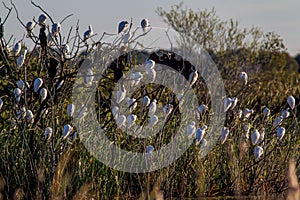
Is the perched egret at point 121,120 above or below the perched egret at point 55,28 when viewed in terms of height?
below

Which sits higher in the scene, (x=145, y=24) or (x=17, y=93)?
(x=145, y=24)

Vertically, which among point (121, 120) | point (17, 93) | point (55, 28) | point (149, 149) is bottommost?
point (149, 149)

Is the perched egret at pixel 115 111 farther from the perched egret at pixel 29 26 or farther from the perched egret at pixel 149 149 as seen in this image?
the perched egret at pixel 29 26

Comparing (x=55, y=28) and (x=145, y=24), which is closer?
(x=55, y=28)

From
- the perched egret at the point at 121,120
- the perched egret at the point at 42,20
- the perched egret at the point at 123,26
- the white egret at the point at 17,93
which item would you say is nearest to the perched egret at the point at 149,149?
the perched egret at the point at 121,120

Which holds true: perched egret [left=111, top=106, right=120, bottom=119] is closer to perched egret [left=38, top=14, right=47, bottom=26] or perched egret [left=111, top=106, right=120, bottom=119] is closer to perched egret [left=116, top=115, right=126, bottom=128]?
perched egret [left=116, top=115, right=126, bottom=128]

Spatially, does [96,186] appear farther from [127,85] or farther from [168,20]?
[168,20]

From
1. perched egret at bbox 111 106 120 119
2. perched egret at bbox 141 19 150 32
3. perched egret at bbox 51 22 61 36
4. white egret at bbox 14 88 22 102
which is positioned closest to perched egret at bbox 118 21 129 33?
perched egret at bbox 141 19 150 32

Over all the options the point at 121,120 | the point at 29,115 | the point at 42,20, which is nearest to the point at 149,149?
the point at 121,120

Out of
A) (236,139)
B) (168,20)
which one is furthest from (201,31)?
(236,139)

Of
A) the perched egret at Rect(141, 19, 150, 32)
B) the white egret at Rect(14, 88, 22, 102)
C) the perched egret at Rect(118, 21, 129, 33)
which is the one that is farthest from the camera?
the perched egret at Rect(141, 19, 150, 32)

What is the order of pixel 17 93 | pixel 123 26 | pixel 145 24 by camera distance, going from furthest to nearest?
pixel 145 24 → pixel 123 26 → pixel 17 93

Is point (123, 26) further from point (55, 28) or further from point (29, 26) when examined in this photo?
point (29, 26)

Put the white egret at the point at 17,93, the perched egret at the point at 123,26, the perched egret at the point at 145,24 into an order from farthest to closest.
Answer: the perched egret at the point at 145,24, the perched egret at the point at 123,26, the white egret at the point at 17,93
